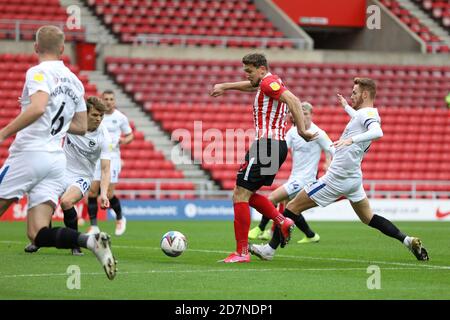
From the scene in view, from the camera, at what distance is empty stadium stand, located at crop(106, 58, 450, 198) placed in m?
28.3

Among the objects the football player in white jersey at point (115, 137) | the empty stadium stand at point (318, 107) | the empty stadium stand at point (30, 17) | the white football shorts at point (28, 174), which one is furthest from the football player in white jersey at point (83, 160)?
the empty stadium stand at point (30, 17)

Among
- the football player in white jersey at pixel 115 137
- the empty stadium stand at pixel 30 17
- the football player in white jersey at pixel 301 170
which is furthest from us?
the empty stadium stand at pixel 30 17

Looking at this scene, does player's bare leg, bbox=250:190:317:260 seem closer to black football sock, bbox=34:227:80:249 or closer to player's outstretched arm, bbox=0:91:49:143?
black football sock, bbox=34:227:80:249

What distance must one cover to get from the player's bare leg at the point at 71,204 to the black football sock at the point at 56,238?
416 centimetres

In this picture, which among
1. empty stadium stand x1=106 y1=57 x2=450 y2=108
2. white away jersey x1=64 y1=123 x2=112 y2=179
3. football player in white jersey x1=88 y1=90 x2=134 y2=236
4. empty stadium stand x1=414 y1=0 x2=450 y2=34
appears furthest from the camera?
empty stadium stand x1=414 y1=0 x2=450 y2=34

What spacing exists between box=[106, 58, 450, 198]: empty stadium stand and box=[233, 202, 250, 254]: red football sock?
15.2m

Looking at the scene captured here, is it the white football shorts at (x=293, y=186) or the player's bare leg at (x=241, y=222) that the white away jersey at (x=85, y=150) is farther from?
the white football shorts at (x=293, y=186)

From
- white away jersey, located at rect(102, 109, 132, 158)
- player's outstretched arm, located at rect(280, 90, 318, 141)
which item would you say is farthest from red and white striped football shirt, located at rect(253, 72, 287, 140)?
white away jersey, located at rect(102, 109, 132, 158)

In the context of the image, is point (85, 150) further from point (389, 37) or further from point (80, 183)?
point (389, 37)

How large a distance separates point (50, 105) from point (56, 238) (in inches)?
42.7

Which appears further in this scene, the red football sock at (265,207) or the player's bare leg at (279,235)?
the player's bare leg at (279,235)

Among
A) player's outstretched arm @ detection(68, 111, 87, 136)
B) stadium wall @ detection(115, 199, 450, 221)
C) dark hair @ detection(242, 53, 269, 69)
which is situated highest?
dark hair @ detection(242, 53, 269, 69)

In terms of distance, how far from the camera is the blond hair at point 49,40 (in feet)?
27.0
